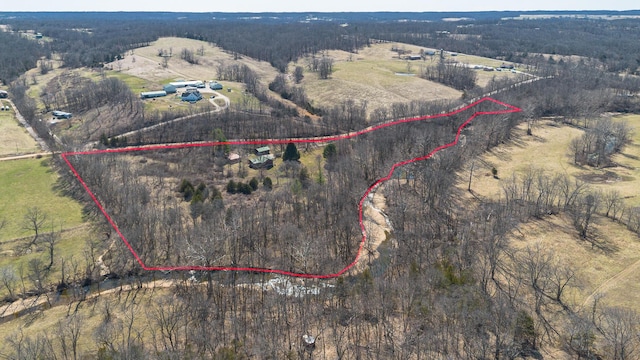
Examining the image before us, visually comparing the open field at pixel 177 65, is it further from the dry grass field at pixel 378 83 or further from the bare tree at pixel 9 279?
the bare tree at pixel 9 279

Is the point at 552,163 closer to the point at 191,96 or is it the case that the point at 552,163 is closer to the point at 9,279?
the point at 9,279

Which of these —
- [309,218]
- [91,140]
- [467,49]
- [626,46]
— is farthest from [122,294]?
[626,46]

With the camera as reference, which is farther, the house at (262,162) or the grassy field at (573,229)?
the house at (262,162)

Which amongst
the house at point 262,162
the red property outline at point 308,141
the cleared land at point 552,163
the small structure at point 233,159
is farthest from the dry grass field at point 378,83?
the small structure at point 233,159

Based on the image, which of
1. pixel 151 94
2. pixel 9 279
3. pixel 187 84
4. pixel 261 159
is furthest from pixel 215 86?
pixel 9 279

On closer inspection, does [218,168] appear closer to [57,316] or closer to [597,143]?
[57,316]

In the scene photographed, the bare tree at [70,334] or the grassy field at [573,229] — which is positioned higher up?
the grassy field at [573,229]
